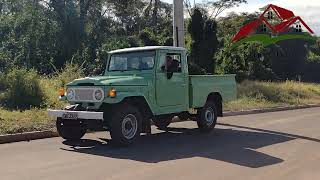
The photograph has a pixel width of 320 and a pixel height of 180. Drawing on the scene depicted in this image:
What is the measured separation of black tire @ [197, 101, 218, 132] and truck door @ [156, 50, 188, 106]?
92 centimetres

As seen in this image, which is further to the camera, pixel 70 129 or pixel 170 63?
pixel 170 63

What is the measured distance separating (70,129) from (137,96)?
1.73m

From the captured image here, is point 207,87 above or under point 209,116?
above

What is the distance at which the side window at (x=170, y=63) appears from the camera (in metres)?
11.7

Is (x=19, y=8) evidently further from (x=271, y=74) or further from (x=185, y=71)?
(x=185, y=71)

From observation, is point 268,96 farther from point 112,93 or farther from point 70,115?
point 70,115

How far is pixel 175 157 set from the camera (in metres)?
9.52

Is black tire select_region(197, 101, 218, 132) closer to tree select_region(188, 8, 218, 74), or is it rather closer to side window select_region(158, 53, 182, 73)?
side window select_region(158, 53, 182, 73)

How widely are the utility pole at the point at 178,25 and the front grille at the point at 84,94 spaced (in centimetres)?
639

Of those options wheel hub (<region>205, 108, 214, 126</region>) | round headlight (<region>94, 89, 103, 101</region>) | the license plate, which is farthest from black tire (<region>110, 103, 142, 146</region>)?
wheel hub (<region>205, 108, 214, 126</region>)

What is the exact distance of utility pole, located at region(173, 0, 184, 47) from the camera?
54.4 feet

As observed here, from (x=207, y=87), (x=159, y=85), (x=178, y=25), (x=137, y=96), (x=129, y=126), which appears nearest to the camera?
(x=129, y=126)

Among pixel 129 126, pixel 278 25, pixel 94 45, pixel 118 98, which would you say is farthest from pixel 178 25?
pixel 278 25

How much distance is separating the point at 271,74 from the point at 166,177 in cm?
3206
